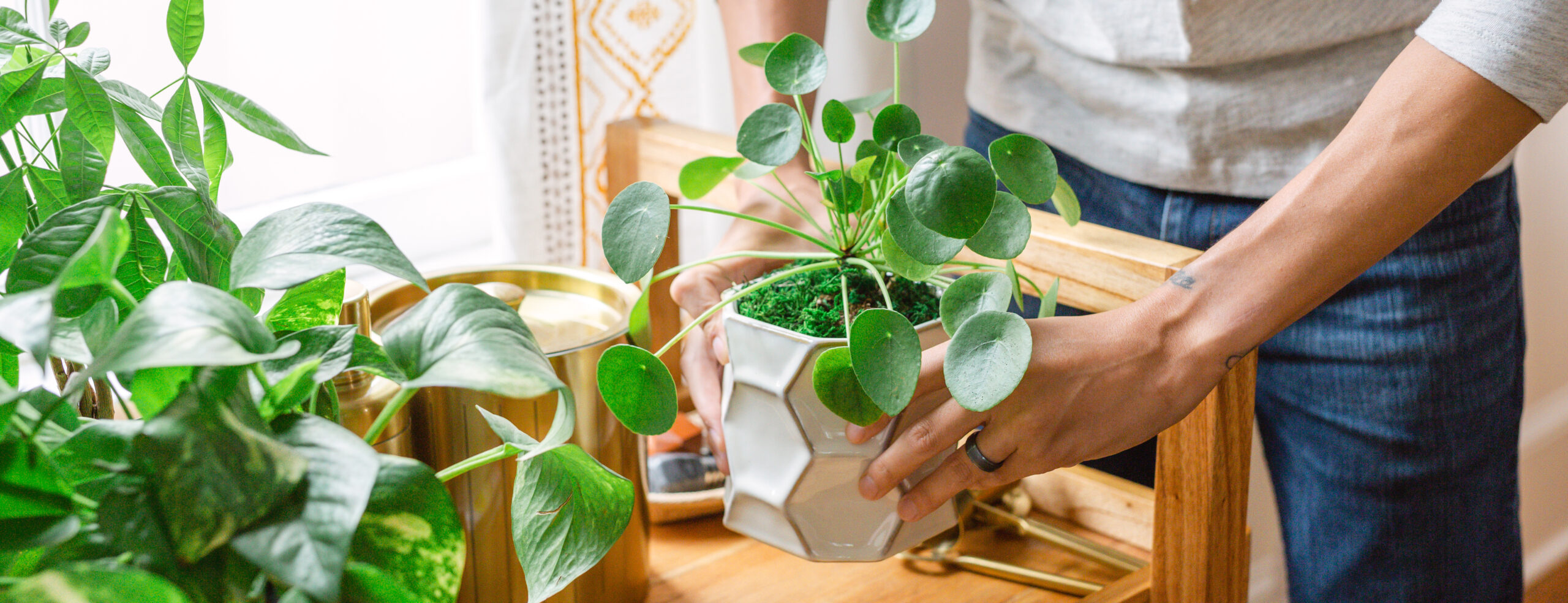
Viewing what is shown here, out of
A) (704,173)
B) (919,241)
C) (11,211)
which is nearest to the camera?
(11,211)

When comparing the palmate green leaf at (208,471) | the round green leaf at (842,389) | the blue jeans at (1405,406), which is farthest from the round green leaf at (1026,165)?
the blue jeans at (1405,406)

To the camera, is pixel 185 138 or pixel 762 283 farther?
pixel 762 283

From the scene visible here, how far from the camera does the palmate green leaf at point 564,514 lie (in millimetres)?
377

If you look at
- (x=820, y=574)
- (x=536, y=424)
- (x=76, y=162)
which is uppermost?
(x=76, y=162)

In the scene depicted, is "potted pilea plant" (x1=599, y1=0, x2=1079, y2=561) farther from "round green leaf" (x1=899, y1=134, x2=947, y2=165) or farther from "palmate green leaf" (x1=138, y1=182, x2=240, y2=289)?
"palmate green leaf" (x1=138, y1=182, x2=240, y2=289)

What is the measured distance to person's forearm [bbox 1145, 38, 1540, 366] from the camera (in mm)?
537

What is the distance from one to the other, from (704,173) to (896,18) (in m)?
0.13

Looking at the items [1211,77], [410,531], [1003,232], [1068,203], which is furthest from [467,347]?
[1211,77]

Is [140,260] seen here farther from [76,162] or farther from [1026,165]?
[1026,165]

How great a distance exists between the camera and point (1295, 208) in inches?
21.5

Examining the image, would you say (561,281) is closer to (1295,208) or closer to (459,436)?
Result: (459,436)

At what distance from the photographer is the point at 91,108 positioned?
1.19ft

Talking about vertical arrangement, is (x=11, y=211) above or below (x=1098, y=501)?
above

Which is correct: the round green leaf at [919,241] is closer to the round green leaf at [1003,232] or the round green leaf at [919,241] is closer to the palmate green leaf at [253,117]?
the round green leaf at [1003,232]
